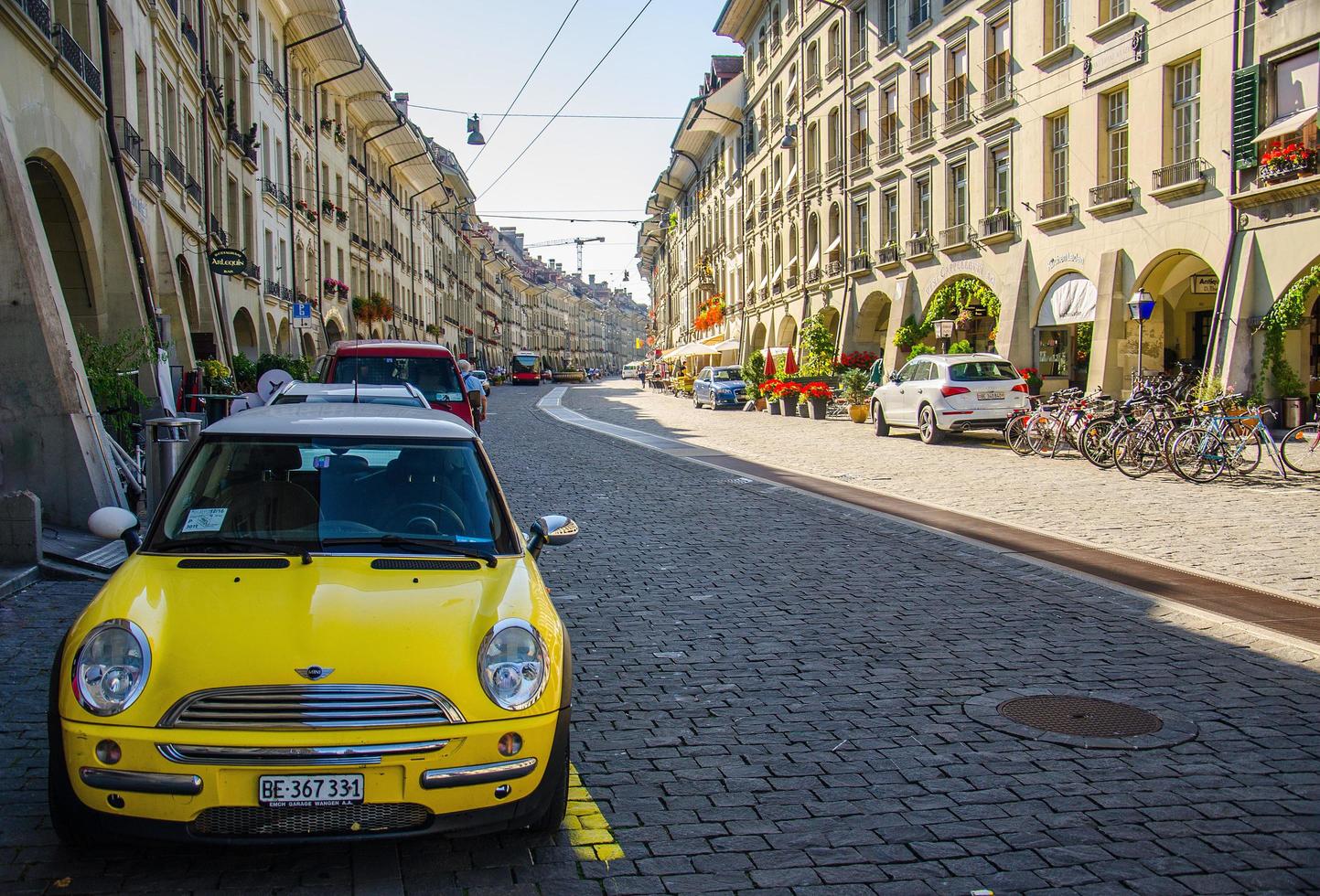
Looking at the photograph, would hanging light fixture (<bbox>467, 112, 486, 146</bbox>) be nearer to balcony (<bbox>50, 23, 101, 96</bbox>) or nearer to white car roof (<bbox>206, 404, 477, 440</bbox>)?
balcony (<bbox>50, 23, 101, 96</bbox>)

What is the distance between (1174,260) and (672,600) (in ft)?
68.4

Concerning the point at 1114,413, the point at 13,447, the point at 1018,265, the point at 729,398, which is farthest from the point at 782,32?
the point at 13,447

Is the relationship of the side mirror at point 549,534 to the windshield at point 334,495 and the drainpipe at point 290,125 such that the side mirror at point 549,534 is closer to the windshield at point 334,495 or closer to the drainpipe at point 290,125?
the windshield at point 334,495

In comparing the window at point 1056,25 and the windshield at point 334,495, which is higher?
the window at point 1056,25

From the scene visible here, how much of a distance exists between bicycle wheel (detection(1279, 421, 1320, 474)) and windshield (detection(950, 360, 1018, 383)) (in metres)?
6.23

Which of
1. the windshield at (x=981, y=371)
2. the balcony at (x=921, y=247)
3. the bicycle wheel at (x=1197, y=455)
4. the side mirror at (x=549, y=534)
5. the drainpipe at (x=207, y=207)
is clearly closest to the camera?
the side mirror at (x=549, y=534)

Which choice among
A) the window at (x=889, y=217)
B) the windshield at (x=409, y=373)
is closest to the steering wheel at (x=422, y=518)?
the windshield at (x=409, y=373)

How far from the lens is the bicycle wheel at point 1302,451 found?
606 inches

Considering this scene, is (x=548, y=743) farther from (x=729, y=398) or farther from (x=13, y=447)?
(x=729, y=398)

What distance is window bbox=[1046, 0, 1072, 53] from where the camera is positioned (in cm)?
2723

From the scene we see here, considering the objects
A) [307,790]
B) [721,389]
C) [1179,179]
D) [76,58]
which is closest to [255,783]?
[307,790]

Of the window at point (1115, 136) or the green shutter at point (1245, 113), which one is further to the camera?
the window at point (1115, 136)

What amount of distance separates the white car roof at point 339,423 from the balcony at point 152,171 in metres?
16.6

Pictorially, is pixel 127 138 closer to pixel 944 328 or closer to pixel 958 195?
pixel 944 328
